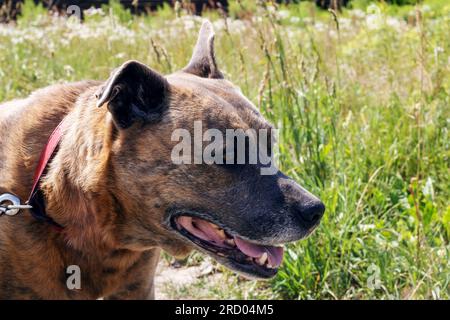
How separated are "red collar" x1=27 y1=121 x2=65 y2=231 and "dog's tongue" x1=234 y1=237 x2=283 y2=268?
774 mm

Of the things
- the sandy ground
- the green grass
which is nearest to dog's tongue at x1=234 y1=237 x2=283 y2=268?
the green grass

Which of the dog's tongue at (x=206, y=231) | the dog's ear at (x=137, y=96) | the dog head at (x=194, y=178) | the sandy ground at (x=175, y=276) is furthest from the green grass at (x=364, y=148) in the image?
the dog's ear at (x=137, y=96)

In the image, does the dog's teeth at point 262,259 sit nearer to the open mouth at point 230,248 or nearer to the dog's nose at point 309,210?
the open mouth at point 230,248

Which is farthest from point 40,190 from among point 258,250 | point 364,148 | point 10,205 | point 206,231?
point 364,148

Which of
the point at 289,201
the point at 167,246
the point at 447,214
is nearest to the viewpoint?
the point at 289,201

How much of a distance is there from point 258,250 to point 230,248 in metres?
0.12

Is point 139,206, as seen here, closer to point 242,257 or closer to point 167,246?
point 167,246

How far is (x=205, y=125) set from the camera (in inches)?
108

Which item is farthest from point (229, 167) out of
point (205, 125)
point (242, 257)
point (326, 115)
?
point (326, 115)

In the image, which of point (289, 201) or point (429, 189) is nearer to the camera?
point (289, 201)

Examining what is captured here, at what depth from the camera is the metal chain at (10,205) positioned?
9.20 feet

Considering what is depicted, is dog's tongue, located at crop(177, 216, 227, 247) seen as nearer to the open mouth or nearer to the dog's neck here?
the open mouth

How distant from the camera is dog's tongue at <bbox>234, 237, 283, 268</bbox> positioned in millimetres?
2859

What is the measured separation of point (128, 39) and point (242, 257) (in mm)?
4400
